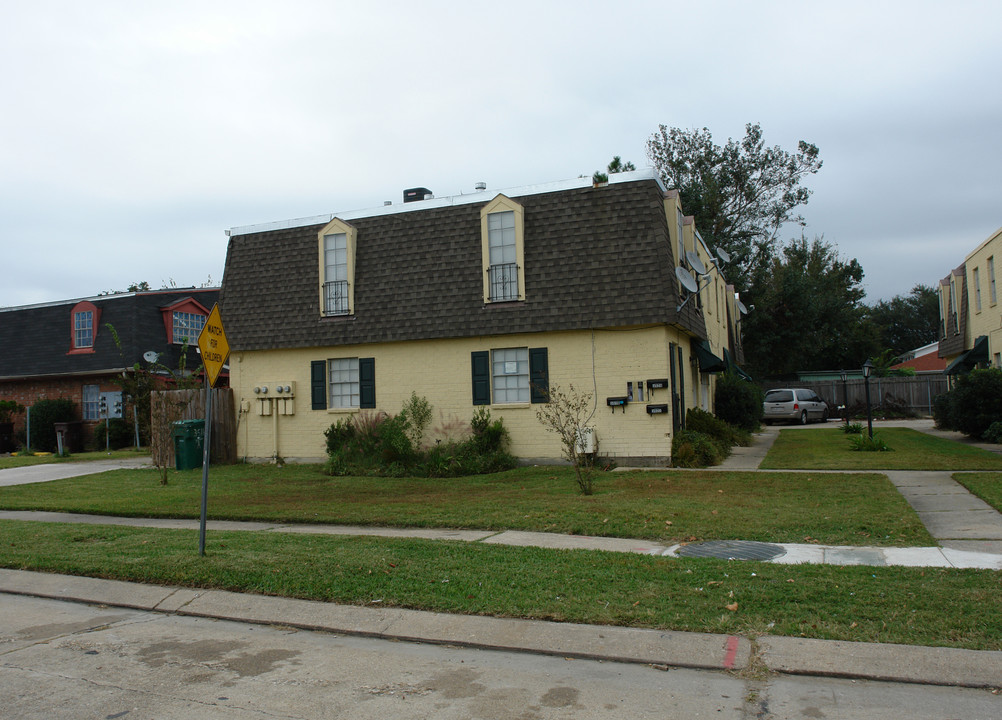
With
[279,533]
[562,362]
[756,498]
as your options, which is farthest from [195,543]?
[562,362]

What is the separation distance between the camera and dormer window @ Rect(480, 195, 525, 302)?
1700cm

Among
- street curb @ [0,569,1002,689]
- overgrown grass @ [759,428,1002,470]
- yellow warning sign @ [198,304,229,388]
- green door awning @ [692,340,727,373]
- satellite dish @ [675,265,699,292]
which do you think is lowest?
street curb @ [0,569,1002,689]

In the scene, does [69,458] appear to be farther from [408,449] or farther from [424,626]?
[424,626]

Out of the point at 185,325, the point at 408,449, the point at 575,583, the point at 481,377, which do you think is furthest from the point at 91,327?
the point at 575,583

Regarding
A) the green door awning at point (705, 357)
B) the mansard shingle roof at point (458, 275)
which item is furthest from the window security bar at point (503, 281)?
the green door awning at point (705, 357)

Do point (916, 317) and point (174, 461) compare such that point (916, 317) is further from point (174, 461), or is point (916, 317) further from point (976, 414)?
point (174, 461)

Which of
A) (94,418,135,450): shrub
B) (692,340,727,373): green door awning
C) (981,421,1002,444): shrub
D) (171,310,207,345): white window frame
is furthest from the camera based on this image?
(171,310,207,345): white window frame

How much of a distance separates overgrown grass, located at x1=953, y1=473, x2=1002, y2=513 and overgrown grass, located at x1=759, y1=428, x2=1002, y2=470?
4.72 feet

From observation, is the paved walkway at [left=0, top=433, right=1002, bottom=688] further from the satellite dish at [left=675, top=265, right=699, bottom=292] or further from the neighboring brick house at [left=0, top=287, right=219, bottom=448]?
the neighboring brick house at [left=0, top=287, right=219, bottom=448]

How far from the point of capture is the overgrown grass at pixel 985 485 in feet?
34.4

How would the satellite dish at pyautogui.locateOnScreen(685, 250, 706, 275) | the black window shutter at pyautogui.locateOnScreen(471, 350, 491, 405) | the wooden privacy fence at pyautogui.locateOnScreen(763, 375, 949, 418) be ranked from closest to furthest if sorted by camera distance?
1. the black window shutter at pyautogui.locateOnScreen(471, 350, 491, 405)
2. the satellite dish at pyautogui.locateOnScreen(685, 250, 706, 275)
3. the wooden privacy fence at pyautogui.locateOnScreen(763, 375, 949, 418)

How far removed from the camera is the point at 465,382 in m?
17.5

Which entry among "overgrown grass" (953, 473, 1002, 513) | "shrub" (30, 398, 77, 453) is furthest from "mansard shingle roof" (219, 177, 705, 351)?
"shrub" (30, 398, 77, 453)

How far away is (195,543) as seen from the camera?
30.5 feet
